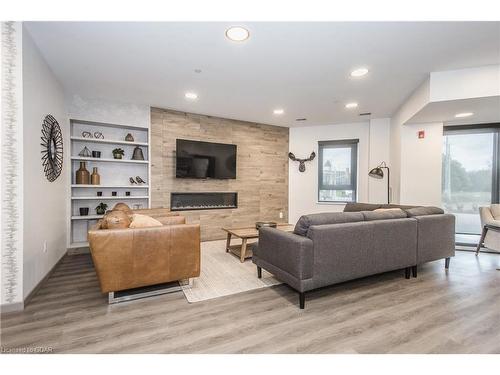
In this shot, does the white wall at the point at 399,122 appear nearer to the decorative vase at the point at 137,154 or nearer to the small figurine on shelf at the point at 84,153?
the decorative vase at the point at 137,154

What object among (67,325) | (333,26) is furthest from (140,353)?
(333,26)

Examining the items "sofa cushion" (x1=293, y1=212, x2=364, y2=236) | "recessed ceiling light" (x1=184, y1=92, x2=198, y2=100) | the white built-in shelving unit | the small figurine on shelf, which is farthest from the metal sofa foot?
"recessed ceiling light" (x1=184, y1=92, x2=198, y2=100)

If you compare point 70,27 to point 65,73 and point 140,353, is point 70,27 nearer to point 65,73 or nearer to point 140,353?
point 65,73

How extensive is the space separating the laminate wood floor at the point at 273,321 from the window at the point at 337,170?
3161 millimetres

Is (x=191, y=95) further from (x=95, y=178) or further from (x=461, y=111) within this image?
(x=461, y=111)

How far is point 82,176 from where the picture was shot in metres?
3.94

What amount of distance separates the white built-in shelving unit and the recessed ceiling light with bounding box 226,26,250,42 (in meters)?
2.77

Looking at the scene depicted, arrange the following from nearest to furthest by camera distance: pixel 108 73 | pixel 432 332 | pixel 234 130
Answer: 1. pixel 432 332
2. pixel 108 73
3. pixel 234 130

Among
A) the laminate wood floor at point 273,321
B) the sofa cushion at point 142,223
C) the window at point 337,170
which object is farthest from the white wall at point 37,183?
the window at point 337,170

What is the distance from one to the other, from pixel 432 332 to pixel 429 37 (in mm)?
2684

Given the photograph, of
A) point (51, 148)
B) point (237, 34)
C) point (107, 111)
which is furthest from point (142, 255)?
point (107, 111)

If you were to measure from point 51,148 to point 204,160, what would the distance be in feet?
8.26

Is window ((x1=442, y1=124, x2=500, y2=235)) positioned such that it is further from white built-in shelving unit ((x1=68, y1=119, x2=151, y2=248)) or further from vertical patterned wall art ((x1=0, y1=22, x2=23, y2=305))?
vertical patterned wall art ((x1=0, y1=22, x2=23, y2=305))
